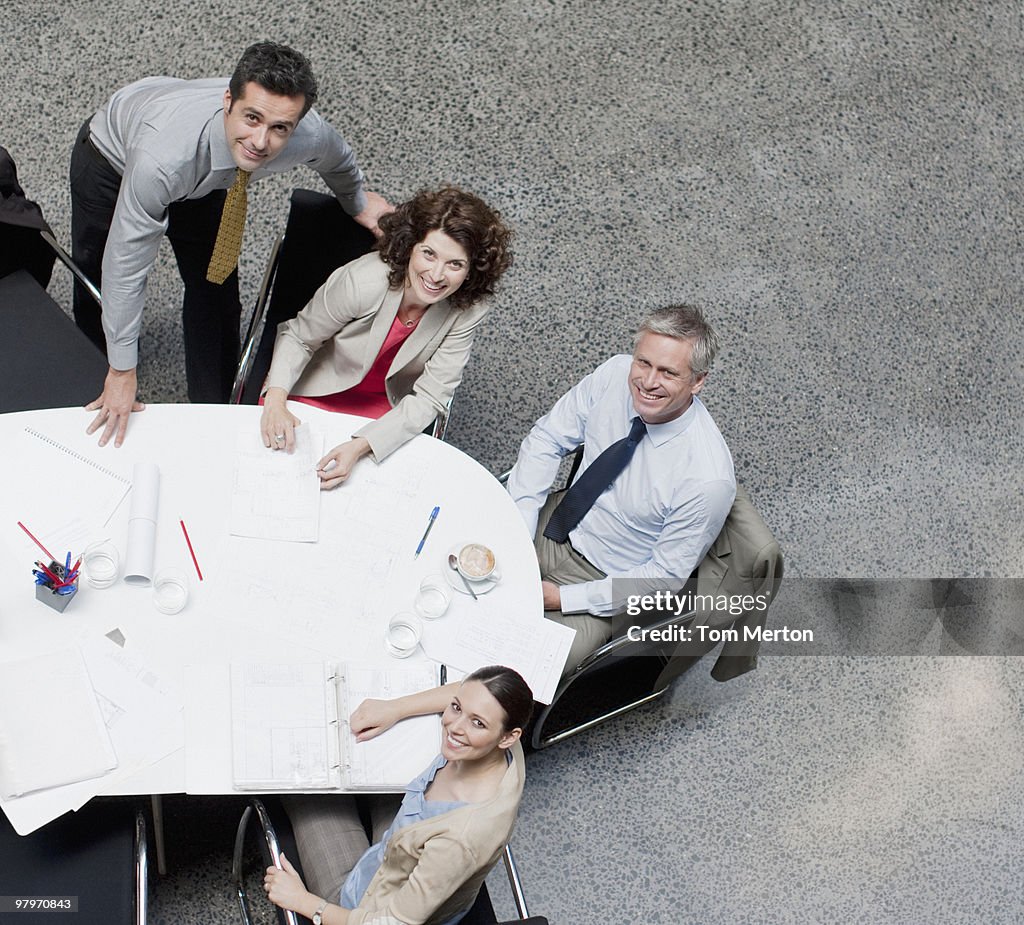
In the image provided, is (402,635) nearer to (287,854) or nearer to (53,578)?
(287,854)

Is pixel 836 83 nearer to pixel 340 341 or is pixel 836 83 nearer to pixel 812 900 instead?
pixel 340 341

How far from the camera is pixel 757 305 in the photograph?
380cm

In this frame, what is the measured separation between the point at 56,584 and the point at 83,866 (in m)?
0.59

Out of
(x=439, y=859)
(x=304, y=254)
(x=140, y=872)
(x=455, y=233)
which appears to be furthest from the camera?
(x=304, y=254)

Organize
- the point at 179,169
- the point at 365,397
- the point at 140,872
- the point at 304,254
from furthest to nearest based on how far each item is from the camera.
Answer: the point at 365,397, the point at 304,254, the point at 179,169, the point at 140,872

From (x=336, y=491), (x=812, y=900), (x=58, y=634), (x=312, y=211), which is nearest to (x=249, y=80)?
(x=312, y=211)

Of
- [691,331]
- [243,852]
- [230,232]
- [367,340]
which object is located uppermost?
[230,232]

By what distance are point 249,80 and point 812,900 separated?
245 cm

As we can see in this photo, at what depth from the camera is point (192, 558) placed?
2252 mm

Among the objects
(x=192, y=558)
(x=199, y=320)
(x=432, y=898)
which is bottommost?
(x=432, y=898)

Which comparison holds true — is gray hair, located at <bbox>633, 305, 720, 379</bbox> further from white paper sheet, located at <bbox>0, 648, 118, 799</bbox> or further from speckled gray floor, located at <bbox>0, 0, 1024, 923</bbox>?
white paper sheet, located at <bbox>0, 648, 118, 799</bbox>

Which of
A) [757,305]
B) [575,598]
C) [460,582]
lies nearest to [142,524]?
[460,582]

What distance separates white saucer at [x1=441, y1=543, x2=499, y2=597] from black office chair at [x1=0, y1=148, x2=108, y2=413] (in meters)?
1.09

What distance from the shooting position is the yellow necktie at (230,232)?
2.58 m
